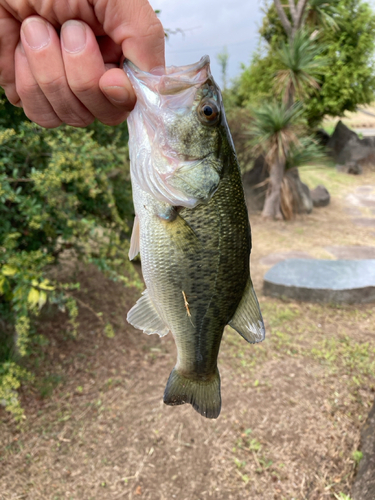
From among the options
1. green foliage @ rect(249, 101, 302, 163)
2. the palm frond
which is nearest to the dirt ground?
green foliage @ rect(249, 101, 302, 163)

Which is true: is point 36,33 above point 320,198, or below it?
above

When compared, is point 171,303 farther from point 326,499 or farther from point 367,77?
point 367,77

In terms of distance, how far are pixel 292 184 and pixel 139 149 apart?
8793 millimetres

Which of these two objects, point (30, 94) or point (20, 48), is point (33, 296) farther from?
point (20, 48)

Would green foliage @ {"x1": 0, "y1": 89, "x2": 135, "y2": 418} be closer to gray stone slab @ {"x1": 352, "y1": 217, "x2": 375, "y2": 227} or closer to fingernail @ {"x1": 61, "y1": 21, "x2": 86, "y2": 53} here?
fingernail @ {"x1": 61, "y1": 21, "x2": 86, "y2": 53}

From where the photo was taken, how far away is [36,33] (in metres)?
1.25

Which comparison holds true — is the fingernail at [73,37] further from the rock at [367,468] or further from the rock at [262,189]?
the rock at [262,189]

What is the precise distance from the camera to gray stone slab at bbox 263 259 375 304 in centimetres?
505

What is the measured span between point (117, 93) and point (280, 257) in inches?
241

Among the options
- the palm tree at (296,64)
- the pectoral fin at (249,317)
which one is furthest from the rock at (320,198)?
the pectoral fin at (249,317)

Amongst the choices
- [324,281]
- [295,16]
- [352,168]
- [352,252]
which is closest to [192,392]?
[324,281]

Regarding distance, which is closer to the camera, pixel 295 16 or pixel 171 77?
pixel 171 77

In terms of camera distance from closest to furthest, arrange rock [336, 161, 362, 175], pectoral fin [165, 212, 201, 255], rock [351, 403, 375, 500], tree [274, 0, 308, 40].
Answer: pectoral fin [165, 212, 201, 255]
rock [351, 403, 375, 500]
tree [274, 0, 308, 40]
rock [336, 161, 362, 175]

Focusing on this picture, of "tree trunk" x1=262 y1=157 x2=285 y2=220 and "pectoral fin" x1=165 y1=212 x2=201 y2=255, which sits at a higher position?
"pectoral fin" x1=165 y1=212 x2=201 y2=255
